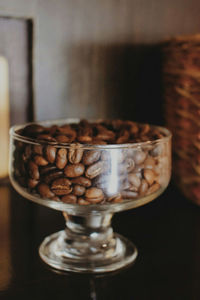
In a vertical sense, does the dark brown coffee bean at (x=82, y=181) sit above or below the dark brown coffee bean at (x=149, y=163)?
below

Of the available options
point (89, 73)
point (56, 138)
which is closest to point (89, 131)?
point (56, 138)

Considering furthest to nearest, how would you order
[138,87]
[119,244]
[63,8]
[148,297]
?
1. [138,87]
2. [63,8]
3. [119,244]
4. [148,297]

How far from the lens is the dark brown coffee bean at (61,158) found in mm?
491

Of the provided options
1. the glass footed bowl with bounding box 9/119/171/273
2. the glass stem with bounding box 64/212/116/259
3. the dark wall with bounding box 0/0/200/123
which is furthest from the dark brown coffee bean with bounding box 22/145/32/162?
the dark wall with bounding box 0/0/200/123

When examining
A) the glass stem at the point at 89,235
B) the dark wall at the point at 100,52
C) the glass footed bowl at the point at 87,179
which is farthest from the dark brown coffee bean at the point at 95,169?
the dark wall at the point at 100,52

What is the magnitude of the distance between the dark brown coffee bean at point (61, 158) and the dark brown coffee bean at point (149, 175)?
0.34 feet

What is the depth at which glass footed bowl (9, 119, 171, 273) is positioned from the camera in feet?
1.62

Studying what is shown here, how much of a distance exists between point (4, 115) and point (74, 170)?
Result: 374mm

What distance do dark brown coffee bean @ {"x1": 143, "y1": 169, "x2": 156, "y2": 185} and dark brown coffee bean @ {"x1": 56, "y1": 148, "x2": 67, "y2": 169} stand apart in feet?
0.34

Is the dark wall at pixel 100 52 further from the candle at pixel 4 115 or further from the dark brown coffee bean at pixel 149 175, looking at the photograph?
the dark brown coffee bean at pixel 149 175

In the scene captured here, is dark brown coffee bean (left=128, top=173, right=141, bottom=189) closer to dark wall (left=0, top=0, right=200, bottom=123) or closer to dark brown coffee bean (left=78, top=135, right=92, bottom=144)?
dark brown coffee bean (left=78, top=135, right=92, bottom=144)

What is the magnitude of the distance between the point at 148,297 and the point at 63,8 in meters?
0.57

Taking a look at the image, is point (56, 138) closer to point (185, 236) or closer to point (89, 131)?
point (89, 131)

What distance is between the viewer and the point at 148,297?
476 mm
